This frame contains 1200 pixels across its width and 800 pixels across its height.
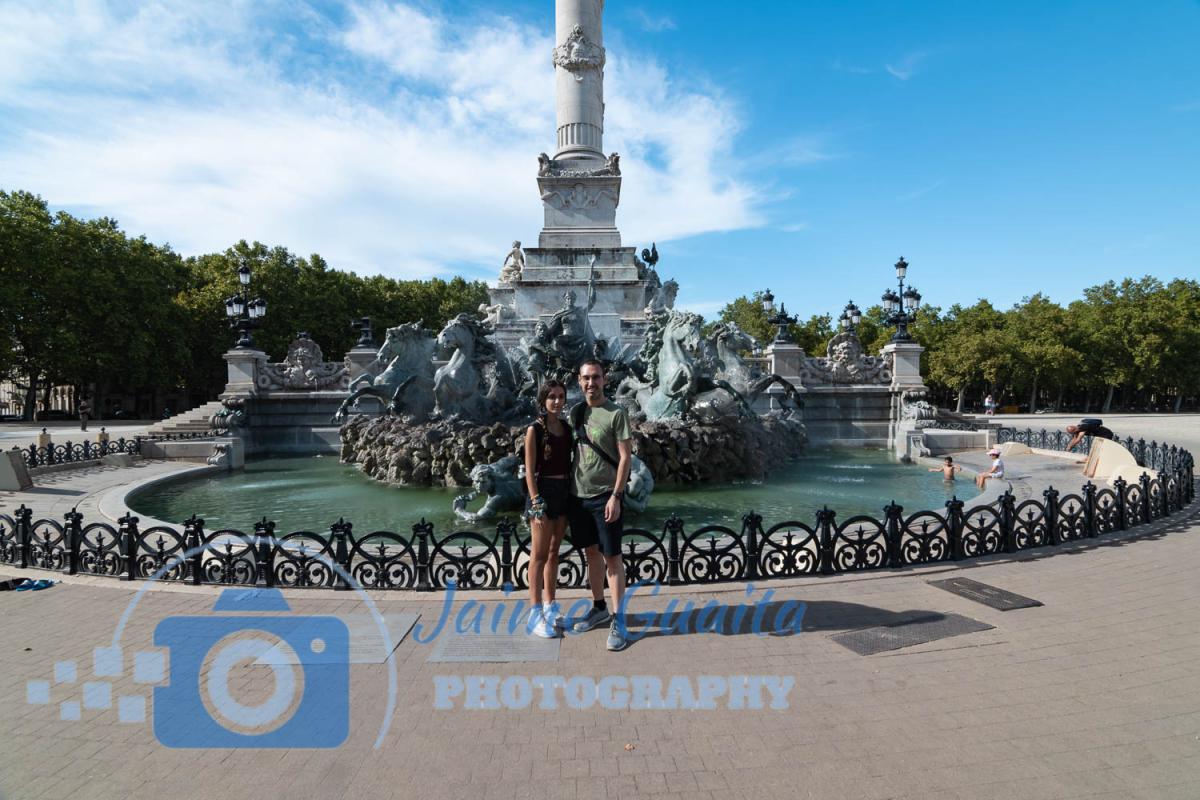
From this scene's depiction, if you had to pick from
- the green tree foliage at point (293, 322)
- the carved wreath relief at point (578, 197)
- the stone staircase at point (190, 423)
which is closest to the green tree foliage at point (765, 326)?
the green tree foliage at point (293, 322)

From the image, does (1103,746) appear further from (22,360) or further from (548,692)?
(22,360)

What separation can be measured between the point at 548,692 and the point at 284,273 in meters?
50.3

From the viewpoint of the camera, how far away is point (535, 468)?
16.8ft

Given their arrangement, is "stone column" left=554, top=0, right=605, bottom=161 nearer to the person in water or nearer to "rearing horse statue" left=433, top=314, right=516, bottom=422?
"rearing horse statue" left=433, top=314, right=516, bottom=422

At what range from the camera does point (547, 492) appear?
5258 millimetres

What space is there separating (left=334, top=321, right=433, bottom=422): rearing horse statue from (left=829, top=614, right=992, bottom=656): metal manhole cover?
1400 centimetres

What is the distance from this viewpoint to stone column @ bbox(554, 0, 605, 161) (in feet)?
99.2

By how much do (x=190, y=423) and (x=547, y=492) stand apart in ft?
77.8

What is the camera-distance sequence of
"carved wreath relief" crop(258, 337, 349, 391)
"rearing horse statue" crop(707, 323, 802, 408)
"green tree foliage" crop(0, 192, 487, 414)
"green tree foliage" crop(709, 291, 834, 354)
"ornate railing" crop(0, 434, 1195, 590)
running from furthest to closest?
"green tree foliage" crop(709, 291, 834, 354) → "green tree foliage" crop(0, 192, 487, 414) → "carved wreath relief" crop(258, 337, 349, 391) → "rearing horse statue" crop(707, 323, 802, 408) → "ornate railing" crop(0, 434, 1195, 590)

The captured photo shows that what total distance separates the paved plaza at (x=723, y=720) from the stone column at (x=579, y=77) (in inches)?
1125

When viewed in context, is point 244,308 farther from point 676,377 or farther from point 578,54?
point 578,54

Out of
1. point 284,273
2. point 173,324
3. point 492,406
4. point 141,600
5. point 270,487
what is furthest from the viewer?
point 284,273

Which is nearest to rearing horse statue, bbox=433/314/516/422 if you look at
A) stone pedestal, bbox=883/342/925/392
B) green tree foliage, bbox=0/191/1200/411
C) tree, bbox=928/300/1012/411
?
stone pedestal, bbox=883/342/925/392

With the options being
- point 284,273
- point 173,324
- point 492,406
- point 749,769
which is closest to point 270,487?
point 492,406
